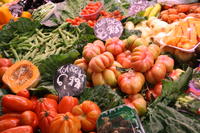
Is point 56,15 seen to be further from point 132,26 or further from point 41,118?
point 41,118

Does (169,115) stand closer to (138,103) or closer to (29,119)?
(138,103)

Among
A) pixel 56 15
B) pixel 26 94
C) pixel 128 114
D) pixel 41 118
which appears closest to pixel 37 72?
pixel 26 94

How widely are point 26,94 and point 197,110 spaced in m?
1.64

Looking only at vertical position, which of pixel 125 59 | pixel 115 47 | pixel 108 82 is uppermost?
pixel 115 47

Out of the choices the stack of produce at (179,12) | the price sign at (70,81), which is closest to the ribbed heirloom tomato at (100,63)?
the price sign at (70,81)

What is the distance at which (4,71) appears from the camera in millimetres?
2795

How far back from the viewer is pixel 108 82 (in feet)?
7.68

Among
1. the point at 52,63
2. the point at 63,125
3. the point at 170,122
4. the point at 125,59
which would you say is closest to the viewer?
the point at 63,125

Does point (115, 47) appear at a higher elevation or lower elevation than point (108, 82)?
higher

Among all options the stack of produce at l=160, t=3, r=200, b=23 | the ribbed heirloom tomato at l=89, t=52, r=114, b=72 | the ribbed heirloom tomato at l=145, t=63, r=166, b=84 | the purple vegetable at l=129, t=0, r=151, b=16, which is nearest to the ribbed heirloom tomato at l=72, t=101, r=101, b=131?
the ribbed heirloom tomato at l=89, t=52, r=114, b=72

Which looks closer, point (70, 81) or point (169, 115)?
point (169, 115)

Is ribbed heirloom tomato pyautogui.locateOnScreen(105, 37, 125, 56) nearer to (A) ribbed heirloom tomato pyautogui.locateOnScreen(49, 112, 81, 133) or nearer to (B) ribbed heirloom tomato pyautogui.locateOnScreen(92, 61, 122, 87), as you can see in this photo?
(B) ribbed heirloom tomato pyautogui.locateOnScreen(92, 61, 122, 87)

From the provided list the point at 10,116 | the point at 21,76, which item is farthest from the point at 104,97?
the point at 21,76

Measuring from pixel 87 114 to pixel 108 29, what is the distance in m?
1.63
